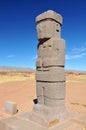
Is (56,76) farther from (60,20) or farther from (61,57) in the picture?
(60,20)

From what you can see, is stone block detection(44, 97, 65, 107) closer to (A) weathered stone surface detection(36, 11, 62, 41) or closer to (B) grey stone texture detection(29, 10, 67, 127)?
(B) grey stone texture detection(29, 10, 67, 127)

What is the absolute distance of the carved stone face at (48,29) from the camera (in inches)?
239

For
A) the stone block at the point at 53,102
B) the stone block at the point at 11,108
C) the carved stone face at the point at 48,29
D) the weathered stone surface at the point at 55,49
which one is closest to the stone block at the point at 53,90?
the stone block at the point at 53,102

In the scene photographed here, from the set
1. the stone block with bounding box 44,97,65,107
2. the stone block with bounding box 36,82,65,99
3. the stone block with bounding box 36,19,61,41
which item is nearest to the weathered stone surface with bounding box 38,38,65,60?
the stone block with bounding box 36,19,61,41

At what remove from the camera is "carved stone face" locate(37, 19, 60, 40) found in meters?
6.07

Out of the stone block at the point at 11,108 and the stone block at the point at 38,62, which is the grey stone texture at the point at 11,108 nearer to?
the stone block at the point at 11,108

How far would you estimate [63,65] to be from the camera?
6.26m

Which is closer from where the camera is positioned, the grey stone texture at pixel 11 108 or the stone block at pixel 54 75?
the stone block at pixel 54 75

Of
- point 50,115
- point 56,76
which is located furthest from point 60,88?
point 50,115

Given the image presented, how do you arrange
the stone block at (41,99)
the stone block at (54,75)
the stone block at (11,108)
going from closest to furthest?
the stone block at (54,75), the stone block at (41,99), the stone block at (11,108)

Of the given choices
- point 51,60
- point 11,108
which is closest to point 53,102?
point 51,60

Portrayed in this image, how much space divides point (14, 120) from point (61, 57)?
2868mm

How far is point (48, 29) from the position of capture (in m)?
6.06

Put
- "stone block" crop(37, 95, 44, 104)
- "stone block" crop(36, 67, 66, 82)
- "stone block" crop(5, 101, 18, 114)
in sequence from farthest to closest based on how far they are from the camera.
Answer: "stone block" crop(5, 101, 18, 114) → "stone block" crop(37, 95, 44, 104) → "stone block" crop(36, 67, 66, 82)
